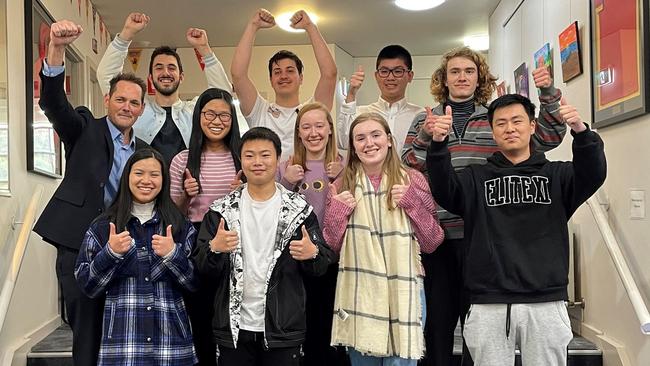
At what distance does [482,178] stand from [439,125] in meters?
0.26

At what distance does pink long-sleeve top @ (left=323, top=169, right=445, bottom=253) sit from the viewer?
2.02 m

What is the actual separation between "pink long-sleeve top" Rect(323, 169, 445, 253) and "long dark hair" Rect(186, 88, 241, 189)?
46 cm

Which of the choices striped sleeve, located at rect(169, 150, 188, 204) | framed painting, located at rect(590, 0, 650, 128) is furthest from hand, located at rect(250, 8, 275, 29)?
framed painting, located at rect(590, 0, 650, 128)

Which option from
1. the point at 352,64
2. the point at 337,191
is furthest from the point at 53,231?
the point at 352,64

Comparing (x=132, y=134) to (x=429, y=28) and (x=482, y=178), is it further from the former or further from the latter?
(x=429, y=28)

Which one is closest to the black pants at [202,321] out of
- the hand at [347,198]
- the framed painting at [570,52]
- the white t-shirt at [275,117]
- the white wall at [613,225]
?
the hand at [347,198]

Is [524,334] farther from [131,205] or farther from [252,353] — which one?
[131,205]

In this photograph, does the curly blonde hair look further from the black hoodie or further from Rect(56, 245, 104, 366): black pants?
Rect(56, 245, 104, 366): black pants

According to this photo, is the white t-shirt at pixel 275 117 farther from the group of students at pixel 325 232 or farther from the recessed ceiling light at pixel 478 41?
the recessed ceiling light at pixel 478 41

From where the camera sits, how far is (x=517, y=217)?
189cm

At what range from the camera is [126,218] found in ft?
6.45

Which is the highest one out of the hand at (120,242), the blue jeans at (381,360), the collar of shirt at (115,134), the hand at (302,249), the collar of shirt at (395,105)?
the collar of shirt at (395,105)

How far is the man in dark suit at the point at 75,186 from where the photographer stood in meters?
2.02

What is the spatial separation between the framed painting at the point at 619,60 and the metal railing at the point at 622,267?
0.40 metres
